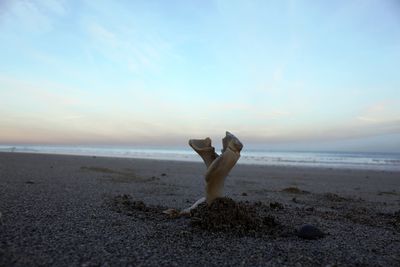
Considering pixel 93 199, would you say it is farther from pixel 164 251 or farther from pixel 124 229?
pixel 164 251

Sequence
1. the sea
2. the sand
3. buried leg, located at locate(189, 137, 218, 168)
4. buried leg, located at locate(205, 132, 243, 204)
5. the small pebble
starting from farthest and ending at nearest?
the sea
buried leg, located at locate(189, 137, 218, 168)
buried leg, located at locate(205, 132, 243, 204)
the small pebble
the sand

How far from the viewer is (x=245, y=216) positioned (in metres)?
4.50

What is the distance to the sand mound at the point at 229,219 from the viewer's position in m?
4.26

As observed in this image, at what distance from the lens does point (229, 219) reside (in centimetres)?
441

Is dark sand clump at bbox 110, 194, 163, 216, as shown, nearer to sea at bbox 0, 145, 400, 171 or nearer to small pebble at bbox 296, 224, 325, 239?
small pebble at bbox 296, 224, 325, 239

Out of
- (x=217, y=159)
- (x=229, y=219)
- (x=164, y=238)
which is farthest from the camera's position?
(x=217, y=159)

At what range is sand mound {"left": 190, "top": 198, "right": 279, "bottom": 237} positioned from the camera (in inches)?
168

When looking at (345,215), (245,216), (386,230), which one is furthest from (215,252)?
(345,215)

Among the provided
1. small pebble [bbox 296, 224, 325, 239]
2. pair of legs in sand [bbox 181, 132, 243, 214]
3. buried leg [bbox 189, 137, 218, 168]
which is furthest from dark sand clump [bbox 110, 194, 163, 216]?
small pebble [bbox 296, 224, 325, 239]

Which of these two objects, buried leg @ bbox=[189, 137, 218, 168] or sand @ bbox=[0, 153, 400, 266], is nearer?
→ sand @ bbox=[0, 153, 400, 266]

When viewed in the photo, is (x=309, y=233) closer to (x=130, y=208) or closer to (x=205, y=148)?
(x=205, y=148)

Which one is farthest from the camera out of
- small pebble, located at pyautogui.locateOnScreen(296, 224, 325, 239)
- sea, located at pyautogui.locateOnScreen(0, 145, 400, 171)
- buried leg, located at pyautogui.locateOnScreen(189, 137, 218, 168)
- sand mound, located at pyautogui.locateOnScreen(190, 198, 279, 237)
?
sea, located at pyautogui.locateOnScreen(0, 145, 400, 171)

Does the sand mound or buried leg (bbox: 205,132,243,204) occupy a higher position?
buried leg (bbox: 205,132,243,204)

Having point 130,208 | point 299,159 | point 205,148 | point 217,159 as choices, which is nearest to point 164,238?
point 217,159
